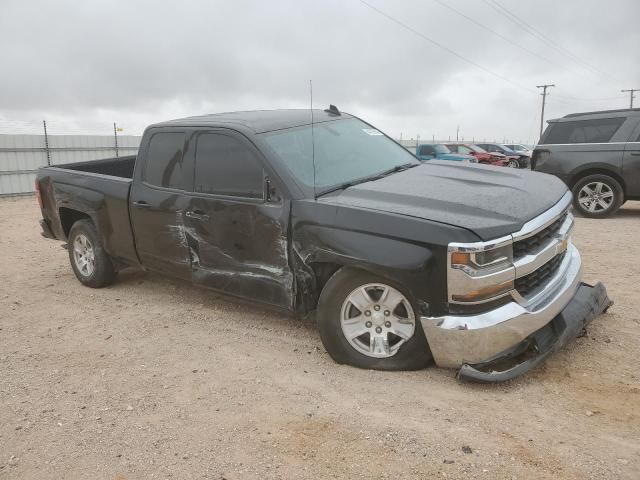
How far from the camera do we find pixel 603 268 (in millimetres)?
5551

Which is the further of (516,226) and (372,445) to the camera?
(516,226)

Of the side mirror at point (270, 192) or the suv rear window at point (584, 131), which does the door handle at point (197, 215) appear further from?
the suv rear window at point (584, 131)

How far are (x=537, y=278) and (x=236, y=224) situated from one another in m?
2.13

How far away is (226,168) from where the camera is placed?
4.05m

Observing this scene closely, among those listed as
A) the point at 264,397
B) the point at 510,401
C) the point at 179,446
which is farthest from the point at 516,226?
the point at 179,446

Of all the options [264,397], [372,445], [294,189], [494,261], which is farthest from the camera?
[294,189]

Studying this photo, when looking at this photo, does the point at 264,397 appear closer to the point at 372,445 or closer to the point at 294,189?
the point at 372,445

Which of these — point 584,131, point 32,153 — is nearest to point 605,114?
point 584,131

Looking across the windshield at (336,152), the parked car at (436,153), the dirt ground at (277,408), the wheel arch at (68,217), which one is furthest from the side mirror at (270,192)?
the parked car at (436,153)

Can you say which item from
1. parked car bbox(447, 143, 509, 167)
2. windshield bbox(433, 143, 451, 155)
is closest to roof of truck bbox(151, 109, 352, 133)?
windshield bbox(433, 143, 451, 155)

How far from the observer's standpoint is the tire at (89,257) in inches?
216

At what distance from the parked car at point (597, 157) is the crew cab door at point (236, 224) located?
7249 mm

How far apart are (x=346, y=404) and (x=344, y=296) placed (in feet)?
2.25

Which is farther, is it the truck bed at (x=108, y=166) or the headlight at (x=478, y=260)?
the truck bed at (x=108, y=166)
